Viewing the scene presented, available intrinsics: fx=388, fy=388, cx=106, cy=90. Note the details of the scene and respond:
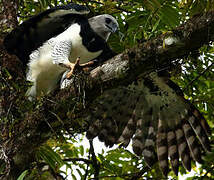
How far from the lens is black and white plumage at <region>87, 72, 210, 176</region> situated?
12.6 feet

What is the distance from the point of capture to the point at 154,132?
414 cm

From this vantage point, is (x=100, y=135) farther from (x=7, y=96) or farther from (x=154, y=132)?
(x=7, y=96)

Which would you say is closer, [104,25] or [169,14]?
[169,14]

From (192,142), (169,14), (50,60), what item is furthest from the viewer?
(50,60)

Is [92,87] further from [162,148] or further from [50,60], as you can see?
[162,148]

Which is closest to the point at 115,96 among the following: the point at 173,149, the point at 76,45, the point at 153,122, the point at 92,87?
the point at 153,122

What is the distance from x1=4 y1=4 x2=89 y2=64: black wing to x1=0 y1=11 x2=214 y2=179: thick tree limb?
773 millimetres

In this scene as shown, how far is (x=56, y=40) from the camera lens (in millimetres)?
3953

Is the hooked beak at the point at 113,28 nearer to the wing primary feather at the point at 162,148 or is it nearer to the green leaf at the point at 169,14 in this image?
the green leaf at the point at 169,14

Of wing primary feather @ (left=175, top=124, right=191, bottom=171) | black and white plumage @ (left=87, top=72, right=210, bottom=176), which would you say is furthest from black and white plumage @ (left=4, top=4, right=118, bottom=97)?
wing primary feather @ (left=175, top=124, right=191, bottom=171)

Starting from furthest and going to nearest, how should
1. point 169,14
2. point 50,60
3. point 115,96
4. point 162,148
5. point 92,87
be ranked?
point 115,96 → point 50,60 → point 162,148 → point 169,14 → point 92,87

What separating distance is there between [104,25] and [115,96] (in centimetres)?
77

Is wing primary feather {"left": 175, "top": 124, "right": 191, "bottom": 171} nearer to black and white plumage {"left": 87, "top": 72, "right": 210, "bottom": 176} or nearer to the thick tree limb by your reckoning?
black and white plumage {"left": 87, "top": 72, "right": 210, "bottom": 176}

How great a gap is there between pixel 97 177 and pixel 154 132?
770 millimetres
